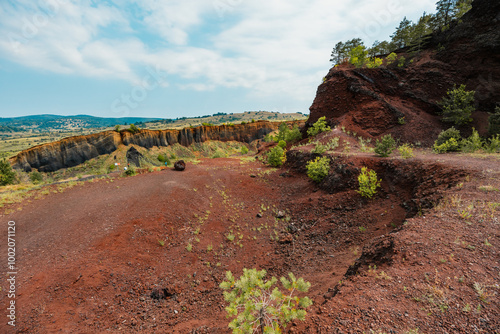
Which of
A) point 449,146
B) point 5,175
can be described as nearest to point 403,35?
point 449,146

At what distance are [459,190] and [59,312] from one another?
11607 millimetres

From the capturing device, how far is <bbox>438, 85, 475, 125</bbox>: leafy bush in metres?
15.4

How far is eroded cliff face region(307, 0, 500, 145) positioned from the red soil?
9.82 m

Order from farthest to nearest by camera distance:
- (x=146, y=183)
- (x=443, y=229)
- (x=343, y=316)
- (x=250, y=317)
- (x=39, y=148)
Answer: (x=39, y=148), (x=146, y=183), (x=443, y=229), (x=343, y=316), (x=250, y=317)

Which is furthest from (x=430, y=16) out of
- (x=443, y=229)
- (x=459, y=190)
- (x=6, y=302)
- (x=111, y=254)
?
(x=6, y=302)

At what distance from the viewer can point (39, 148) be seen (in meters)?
37.5

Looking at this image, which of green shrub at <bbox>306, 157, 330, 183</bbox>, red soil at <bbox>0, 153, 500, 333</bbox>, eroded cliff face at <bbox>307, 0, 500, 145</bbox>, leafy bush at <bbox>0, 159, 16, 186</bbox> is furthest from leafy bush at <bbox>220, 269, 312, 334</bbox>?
leafy bush at <bbox>0, 159, 16, 186</bbox>

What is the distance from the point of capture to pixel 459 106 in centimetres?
1620

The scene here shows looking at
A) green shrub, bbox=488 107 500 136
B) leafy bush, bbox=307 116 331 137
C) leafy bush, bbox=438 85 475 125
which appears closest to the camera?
green shrub, bbox=488 107 500 136

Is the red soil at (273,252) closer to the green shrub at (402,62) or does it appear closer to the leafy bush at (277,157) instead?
the leafy bush at (277,157)

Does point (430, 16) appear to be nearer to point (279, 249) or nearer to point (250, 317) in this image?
point (279, 249)

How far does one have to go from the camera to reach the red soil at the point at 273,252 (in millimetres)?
3359

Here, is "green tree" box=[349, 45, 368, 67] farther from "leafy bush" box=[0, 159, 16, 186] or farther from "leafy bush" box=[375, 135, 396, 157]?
"leafy bush" box=[0, 159, 16, 186]

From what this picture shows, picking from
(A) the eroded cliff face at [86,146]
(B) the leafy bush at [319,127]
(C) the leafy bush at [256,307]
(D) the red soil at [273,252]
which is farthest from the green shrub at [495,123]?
(A) the eroded cliff face at [86,146]
